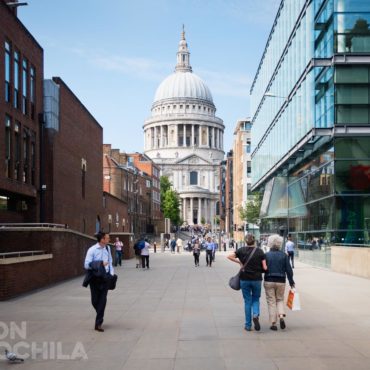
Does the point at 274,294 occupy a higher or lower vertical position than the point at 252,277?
lower

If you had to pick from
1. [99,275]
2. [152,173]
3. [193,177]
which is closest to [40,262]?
[99,275]

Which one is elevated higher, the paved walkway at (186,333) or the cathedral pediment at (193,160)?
the cathedral pediment at (193,160)

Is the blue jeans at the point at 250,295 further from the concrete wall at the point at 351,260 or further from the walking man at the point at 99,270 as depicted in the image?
the concrete wall at the point at 351,260

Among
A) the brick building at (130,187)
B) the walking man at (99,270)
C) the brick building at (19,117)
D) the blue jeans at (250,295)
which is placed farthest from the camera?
the brick building at (130,187)

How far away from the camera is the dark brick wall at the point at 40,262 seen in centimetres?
1724

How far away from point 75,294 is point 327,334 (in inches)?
367

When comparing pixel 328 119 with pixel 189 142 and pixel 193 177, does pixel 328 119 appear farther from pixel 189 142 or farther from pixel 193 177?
pixel 189 142

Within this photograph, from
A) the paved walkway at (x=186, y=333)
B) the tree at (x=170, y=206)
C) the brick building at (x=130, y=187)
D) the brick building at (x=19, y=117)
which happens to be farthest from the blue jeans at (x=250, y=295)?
the tree at (x=170, y=206)

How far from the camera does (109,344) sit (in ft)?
34.0

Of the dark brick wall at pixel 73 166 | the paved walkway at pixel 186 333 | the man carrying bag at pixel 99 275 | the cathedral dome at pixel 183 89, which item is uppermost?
the cathedral dome at pixel 183 89

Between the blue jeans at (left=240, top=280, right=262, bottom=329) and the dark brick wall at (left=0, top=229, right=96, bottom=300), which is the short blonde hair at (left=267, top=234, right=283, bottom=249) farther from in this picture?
the dark brick wall at (left=0, top=229, right=96, bottom=300)

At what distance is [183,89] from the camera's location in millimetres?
193875

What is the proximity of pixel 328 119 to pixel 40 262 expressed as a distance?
1584cm

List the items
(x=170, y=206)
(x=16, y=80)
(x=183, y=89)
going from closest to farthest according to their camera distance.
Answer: (x=16, y=80), (x=170, y=206), (x=183, y=89)
